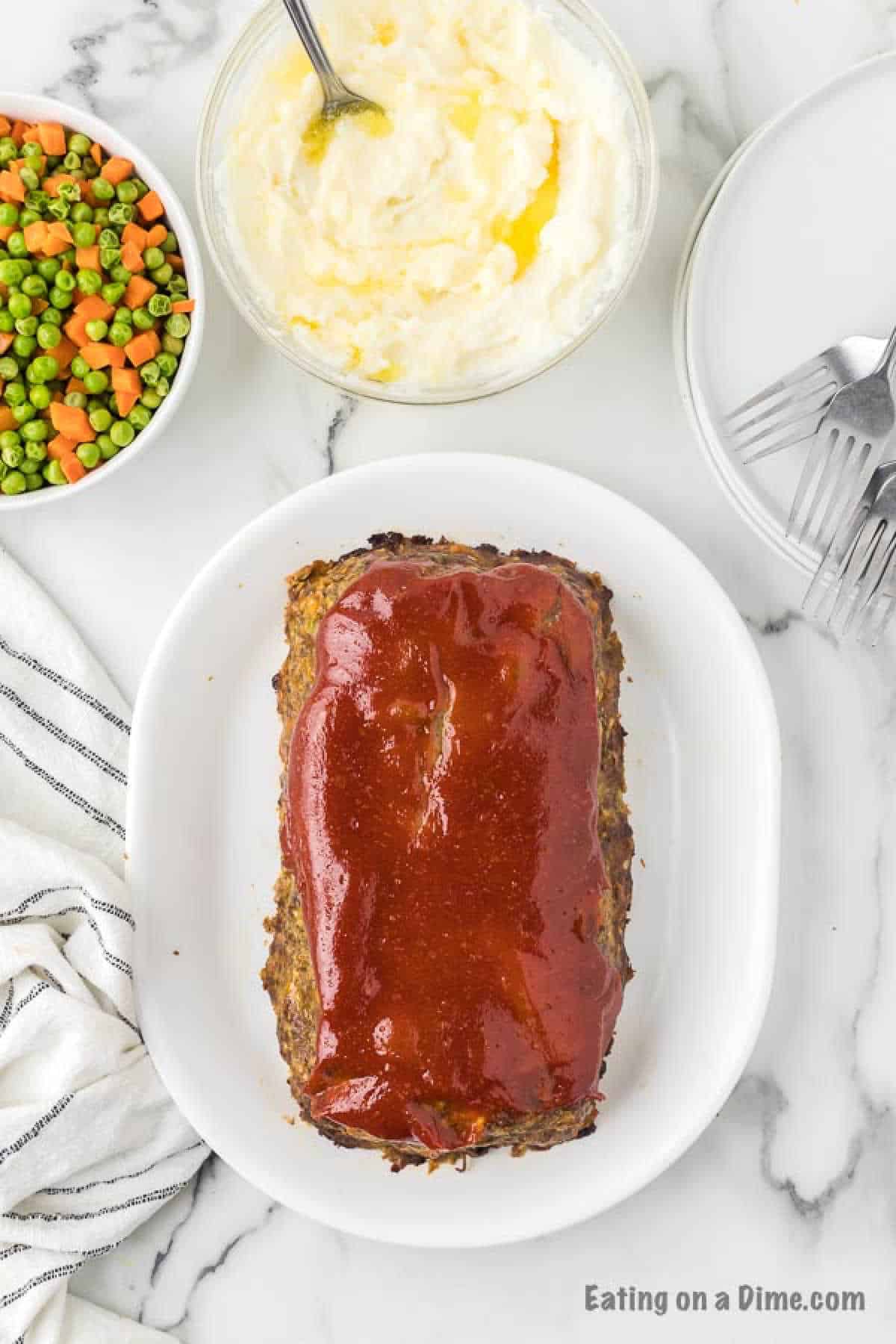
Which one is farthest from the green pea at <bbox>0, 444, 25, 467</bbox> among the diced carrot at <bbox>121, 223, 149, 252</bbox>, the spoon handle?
the spoon handle

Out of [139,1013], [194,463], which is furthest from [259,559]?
[139,1013]

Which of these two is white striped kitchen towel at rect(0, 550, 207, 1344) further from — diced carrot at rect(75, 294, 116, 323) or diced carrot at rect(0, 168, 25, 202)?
diced carrot at rect(0, 168, 25, 202)

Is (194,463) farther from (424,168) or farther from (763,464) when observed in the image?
(763,464)

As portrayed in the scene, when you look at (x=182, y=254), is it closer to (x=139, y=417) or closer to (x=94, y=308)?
(x=94, y=308)

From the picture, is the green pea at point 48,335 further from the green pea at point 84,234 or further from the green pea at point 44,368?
the green pea at point 84,234

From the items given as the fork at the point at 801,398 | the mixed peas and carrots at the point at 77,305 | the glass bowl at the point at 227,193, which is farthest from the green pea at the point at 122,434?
the fork at the point at 801,398
